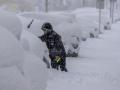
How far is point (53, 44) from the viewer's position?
12.2 metres

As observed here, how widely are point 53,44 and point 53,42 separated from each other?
0.06 m

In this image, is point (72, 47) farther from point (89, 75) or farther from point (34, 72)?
point (34, 72)

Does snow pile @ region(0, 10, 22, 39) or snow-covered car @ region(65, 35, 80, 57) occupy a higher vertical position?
snow pile @ region(0, 10, 22, 39)

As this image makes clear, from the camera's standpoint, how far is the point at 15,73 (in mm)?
4766

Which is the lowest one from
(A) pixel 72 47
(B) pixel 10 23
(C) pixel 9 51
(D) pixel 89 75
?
(D) pixel 89 75

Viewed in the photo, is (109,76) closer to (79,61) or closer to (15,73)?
(79,61)

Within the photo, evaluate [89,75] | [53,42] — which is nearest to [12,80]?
[53,42]

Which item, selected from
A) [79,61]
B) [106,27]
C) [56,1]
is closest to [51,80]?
[79,61]

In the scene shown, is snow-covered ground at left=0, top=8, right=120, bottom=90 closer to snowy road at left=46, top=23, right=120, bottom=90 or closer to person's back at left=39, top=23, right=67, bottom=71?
snowy road at left=46, top=23, right=120, bottom=90

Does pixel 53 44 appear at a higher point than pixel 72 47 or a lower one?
higher

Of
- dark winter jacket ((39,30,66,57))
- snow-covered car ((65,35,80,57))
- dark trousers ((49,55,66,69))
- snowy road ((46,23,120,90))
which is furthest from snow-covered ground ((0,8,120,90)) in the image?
dark winter jacket ((39,30,66,57))

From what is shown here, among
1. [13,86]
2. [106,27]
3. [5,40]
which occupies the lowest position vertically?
[106,27]

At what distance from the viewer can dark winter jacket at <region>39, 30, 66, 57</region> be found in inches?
475

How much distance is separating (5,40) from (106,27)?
38.6 meters
